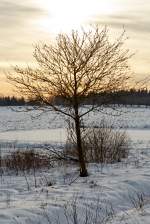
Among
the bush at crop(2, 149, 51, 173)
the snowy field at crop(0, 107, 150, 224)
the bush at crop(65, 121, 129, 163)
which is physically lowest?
the snowy field at crop(0, 107, 150, 224)

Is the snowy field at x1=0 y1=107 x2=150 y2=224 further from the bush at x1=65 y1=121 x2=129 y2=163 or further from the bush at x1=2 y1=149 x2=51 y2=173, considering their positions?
the bush at x1=65 y1=121 x2=129 y2=163

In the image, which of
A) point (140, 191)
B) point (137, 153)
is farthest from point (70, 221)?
point (137, 153)

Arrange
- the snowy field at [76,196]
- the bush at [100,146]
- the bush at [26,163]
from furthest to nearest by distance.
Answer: the bush at [100,146] < the bush at [26,163] < the snowy field at [76,196]

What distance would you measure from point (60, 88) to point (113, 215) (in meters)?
5.03

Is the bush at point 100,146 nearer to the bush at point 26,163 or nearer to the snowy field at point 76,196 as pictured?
the bush at point 26,163

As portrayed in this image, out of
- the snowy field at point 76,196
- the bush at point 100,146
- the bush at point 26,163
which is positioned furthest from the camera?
the bush at point 100,146

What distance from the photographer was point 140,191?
1209cm

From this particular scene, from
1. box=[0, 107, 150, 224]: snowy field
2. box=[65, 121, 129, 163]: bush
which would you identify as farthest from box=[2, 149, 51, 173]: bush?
box=[65, 121, 129, 163]: bush

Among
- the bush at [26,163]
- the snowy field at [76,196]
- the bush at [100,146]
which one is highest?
the bush at [100,146]

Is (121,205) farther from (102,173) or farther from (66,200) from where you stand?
(102,173)

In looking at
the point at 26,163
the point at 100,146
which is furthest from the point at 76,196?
the point at 100,146

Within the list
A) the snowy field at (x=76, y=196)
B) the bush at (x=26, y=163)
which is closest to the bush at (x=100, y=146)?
the bush at (x=26, y=163)

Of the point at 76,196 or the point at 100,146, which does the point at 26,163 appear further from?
the point at 76,196

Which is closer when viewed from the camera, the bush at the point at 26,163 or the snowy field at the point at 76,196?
the snowy field at the point at 76,196
